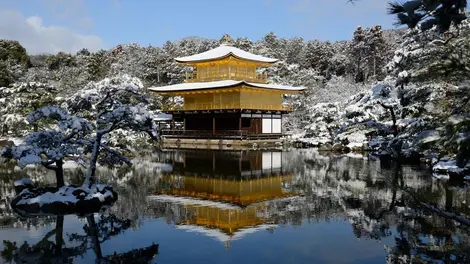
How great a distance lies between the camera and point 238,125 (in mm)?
38844

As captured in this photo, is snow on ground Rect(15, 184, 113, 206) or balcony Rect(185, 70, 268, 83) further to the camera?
balcony Rect(185, 70, 268, 83)

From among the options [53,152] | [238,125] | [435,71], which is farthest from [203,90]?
[435,71]

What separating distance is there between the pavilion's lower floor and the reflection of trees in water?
27.3 meters

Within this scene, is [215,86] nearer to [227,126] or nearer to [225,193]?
[227,126]

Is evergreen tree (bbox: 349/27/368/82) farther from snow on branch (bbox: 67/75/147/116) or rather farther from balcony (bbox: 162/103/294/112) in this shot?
snow on branch (bbox: 67/75/147/116)

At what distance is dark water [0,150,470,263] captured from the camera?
Result: 789 centimetres

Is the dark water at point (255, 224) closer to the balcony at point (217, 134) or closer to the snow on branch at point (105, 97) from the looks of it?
the snow on branch at point (105, 97)

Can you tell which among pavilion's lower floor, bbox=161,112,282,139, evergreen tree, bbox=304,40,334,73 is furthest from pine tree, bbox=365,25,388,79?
pavilion's lower floor, bbox=161,112,282,139

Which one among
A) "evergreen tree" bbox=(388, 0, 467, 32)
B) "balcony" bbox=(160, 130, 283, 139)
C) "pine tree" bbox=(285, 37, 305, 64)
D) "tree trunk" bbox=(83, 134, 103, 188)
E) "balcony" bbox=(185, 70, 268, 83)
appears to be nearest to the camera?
→ "evergreen tree" bbox=(388, 0, 467, 32)

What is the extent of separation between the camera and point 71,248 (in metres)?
8.27

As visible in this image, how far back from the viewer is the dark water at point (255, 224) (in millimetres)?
7891

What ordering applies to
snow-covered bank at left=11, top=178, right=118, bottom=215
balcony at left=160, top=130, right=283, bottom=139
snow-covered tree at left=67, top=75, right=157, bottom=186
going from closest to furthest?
snow-covered bank at left=11, top=178, right=118, bottom=215 → snow-covered tree at left=67, top=75, right=157, bottom=186 → balcony at left=160, top=130, right=283, bottom=139

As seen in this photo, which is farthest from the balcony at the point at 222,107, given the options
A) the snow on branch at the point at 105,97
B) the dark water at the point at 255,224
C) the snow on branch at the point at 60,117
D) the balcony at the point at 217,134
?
the snow on branch at the point at 60,117

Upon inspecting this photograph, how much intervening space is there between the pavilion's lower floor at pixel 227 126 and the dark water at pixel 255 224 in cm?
2047
